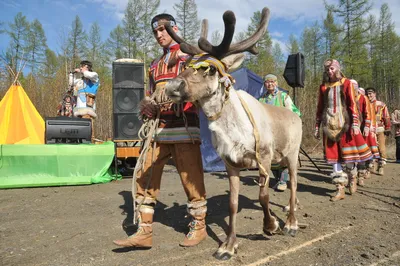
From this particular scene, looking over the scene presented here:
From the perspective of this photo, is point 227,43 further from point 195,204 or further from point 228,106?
point 195,204

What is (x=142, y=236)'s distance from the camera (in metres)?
2.91

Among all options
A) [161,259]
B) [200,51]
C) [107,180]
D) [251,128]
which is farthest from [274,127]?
[107,180]

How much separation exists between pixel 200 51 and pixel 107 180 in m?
5.08

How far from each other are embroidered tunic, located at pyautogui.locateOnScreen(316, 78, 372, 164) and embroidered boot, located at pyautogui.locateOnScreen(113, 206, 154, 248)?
3588 mm

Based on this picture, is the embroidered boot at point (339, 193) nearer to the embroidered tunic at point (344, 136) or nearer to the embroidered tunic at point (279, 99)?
the embroidered tunic at point (344, 136)

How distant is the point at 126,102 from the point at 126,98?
11cm

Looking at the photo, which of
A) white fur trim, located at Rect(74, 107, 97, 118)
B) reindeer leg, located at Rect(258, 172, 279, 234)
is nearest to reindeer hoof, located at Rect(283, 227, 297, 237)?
reindeer leg, located at Rect(258, 172, 279, 234)

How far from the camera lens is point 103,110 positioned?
15.5 meters

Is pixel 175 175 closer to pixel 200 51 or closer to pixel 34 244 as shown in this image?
Answer: pixel 34 244

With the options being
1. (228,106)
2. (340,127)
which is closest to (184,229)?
(228,106)

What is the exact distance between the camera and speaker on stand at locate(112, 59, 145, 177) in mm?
7195

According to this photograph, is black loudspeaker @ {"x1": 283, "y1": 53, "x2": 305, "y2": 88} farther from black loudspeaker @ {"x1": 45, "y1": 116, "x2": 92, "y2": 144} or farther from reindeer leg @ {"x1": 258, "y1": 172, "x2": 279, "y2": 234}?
black loudspeaker @ {"x1": 45, "y1": 116, "x2": 92, "y2": 144}

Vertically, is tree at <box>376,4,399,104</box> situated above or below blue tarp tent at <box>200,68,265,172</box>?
above

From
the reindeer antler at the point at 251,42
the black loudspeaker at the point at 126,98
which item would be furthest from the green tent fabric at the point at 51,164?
the reindeer antler at the point at 251,42
